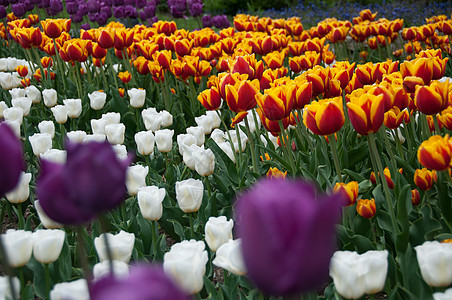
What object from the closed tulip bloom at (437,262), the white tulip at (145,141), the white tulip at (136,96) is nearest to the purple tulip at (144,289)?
the closed tulip bloom at (437,262)

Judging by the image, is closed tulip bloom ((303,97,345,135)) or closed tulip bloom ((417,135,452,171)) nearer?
closed tulip bloom ((417,135,452,171))

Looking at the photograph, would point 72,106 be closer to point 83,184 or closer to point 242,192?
point 242,192

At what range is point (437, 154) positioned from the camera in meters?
1.54

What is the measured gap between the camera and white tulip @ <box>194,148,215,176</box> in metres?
2.24

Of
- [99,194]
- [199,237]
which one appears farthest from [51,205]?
[199,237]

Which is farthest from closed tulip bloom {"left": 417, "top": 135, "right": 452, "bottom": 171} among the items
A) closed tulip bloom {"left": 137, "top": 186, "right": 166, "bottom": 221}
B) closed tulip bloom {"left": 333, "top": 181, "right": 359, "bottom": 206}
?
closed tulip bloom {"left": 137, "top": 186, "right": 166, "bottom": 221}

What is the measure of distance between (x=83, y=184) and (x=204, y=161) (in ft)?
5.07

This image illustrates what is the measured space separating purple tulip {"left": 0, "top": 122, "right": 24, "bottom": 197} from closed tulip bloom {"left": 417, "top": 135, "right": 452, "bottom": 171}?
1216mm

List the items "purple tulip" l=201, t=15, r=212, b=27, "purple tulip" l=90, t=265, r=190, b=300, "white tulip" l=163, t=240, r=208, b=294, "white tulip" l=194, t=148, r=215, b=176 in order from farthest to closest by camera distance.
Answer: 1. "purple tulip" l=201, t=15, r=212, b=27
2. "white tulip" l=194, t=148, r=215, b=176
3. "white tulip" l=163, t=240, r=208, b=294
4. "purple tulip" l=90, t=265, r=190, b=300

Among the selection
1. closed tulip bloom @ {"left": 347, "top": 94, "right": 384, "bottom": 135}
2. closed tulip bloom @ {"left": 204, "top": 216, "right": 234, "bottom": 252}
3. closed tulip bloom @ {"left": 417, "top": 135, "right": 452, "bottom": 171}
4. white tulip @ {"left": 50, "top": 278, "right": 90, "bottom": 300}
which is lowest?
closed tulip bloom @ {"left": 204, "top": 216, "right": 234, "bottom": 252}

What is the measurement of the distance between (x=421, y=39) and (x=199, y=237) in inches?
122

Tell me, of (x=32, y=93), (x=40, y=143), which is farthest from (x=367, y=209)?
(x=32, y=93)

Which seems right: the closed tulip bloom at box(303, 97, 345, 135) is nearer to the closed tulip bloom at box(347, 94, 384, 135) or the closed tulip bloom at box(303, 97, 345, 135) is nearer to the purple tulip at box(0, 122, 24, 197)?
the closed tulip bloom at box(347, 94, 384, 135)

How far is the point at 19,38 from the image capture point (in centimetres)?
403
